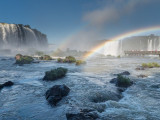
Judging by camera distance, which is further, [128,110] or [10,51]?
[10,51]

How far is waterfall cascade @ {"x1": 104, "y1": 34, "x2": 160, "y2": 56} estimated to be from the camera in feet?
343

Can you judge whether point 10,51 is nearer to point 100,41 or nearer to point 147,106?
point 147,106

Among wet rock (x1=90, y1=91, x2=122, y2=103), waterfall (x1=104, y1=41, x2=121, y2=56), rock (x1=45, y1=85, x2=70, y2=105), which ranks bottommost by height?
wet rock (x1=90, y1=91, x2=122, y2=103)

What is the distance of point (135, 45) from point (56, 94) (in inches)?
5253

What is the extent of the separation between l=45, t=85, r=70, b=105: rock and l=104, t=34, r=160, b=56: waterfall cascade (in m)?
96.3

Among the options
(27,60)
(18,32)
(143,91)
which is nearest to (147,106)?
(143,91)

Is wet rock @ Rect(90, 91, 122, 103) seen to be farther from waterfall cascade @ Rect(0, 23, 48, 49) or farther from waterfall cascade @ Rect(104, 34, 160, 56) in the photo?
waterfall cascade @ Rect(104, 34, 160, 56)

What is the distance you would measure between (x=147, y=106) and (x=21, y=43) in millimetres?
89192

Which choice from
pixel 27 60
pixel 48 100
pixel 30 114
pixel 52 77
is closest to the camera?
pixel 30 114

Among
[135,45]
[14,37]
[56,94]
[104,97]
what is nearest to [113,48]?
[135,45]

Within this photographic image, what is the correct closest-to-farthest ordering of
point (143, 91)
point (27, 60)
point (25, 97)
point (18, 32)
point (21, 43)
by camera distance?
point (25, 97), point (143, 91), point (27, 60), point (18, 32), point (21, 43)

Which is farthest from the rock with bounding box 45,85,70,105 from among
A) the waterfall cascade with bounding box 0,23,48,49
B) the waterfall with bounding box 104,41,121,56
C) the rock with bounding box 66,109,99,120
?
the waterfall with bounding box 104,41,121,56

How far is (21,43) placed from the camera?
8550cm

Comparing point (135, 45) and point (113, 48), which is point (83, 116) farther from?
point (135, 45)
